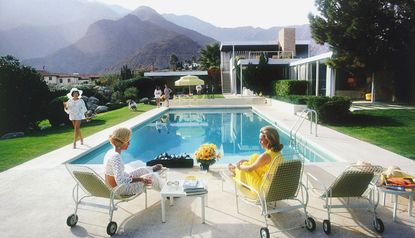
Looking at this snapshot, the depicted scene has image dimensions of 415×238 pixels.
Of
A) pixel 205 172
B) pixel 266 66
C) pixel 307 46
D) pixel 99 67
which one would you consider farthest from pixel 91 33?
pixel 205 172

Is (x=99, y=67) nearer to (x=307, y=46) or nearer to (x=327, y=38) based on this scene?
(x=307, y=46)

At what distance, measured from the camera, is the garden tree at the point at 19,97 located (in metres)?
14.6

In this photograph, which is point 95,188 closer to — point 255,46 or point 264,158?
point 264,158

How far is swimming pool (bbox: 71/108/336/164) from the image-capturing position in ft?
32.3

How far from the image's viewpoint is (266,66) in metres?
26.7

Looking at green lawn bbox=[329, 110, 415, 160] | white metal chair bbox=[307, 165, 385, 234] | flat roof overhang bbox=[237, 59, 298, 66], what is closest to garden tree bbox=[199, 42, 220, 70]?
flat roof overhang bbox=[237, 59, 298, 66]

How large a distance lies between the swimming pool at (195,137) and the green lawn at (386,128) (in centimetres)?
188

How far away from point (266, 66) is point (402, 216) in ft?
75.9

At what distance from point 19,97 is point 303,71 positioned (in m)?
17.9

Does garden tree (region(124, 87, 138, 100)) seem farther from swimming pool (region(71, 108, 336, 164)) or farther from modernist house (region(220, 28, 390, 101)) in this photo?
swimming pool (region(71, 108, 336, 164))

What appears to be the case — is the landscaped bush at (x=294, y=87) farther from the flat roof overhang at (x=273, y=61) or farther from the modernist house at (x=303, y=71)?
the flat roof overhang at (x=273, y=61)

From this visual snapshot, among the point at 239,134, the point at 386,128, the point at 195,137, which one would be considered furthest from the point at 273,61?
the point at 386,128

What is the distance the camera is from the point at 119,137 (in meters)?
4.15

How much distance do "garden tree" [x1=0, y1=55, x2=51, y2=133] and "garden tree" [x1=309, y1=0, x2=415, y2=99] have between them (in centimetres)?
1492
